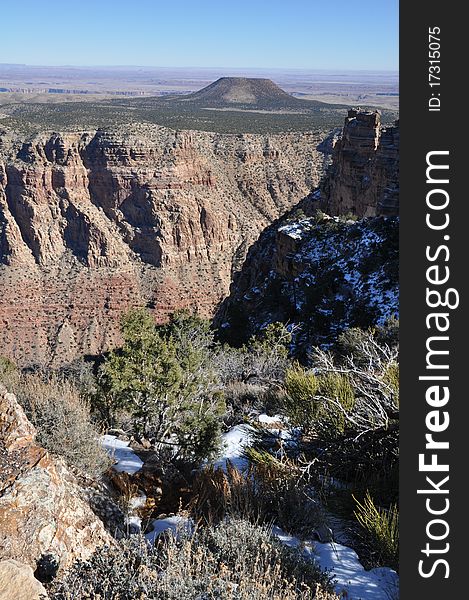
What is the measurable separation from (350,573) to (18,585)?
2.28 metres

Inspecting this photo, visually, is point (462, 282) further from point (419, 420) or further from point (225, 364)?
point (225, 364)

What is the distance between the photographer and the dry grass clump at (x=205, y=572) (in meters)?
2.85

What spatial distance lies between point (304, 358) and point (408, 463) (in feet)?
43.6

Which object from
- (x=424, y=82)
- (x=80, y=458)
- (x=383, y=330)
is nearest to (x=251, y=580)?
(x=80, y=458)

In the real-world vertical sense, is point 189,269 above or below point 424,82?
below

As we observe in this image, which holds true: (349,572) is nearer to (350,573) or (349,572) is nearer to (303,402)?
(350,573)

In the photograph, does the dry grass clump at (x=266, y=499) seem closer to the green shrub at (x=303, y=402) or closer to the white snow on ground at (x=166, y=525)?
the white snow on ground at (x=166, y=525)

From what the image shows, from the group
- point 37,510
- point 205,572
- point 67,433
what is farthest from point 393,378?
point 67,433

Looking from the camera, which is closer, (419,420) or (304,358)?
(419,420)

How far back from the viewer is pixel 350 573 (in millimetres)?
3551

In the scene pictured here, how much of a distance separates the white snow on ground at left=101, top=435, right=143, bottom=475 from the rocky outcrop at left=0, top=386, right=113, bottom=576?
1414mm

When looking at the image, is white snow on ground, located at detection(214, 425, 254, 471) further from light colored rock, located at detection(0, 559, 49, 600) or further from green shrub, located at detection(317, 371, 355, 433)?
light colored rock, located at detection(0, 559, 49, 600)

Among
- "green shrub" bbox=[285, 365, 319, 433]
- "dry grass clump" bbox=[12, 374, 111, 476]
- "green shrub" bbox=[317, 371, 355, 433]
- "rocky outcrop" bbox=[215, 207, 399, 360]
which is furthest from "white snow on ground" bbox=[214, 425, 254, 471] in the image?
"rocky outcrop" bbox=[215, 207, 399, 360]

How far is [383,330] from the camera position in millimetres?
13305
